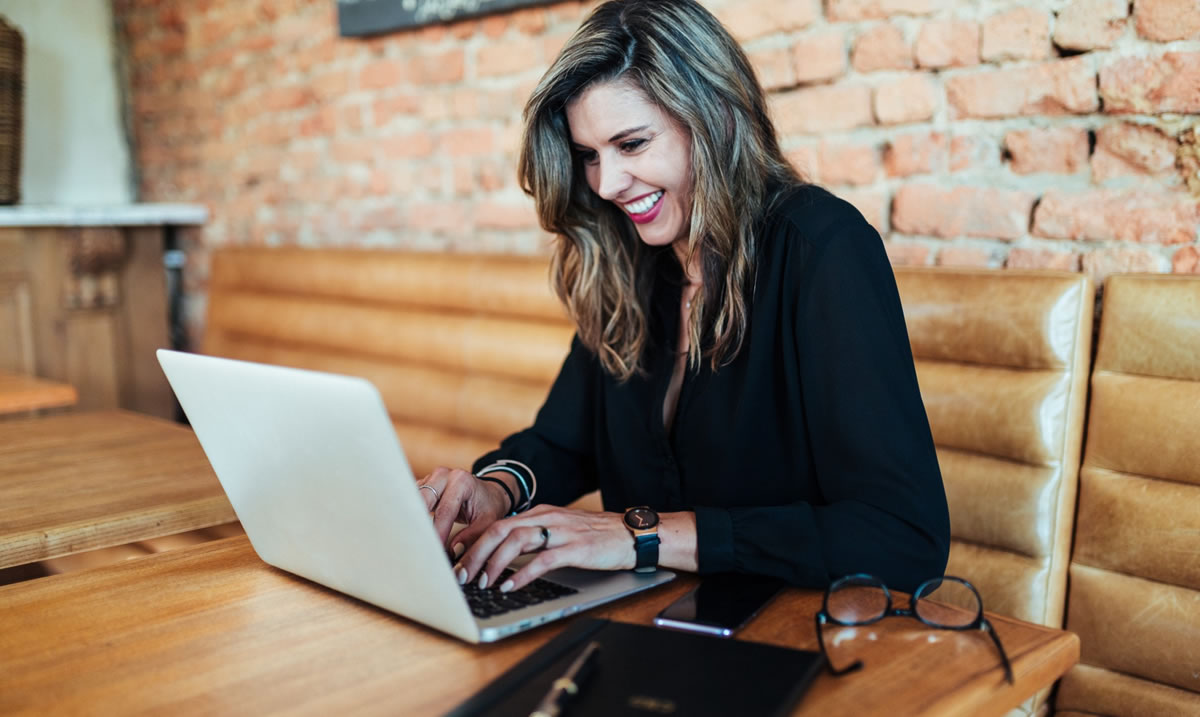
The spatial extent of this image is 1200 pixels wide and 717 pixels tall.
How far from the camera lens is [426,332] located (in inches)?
91.4

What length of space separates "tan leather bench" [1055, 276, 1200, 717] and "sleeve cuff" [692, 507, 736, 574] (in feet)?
2.10

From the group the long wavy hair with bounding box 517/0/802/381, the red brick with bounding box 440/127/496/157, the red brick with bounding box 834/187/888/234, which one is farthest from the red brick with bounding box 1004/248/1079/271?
the red brick with bounding box 440/127/496/157

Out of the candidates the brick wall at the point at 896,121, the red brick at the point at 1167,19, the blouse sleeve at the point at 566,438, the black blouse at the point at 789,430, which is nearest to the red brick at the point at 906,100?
the brick wall at the point at 896,121

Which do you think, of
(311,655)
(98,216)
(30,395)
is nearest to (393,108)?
(98,216)

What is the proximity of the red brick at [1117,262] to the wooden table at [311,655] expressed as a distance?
82 cm

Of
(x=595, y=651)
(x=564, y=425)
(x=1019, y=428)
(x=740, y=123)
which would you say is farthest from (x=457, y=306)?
(x=595, y=651)

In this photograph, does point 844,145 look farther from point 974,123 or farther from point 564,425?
point 564,425

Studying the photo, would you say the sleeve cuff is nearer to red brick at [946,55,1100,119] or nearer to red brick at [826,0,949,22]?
red brick at [946,55,1100,119]

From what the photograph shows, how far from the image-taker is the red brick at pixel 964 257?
1.64 m

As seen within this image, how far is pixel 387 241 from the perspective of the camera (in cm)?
284

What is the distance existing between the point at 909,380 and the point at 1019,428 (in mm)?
359

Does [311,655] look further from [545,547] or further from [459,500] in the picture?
[459,500]

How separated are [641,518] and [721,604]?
0.14 m

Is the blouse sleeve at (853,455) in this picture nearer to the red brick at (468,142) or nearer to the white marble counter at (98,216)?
the red brick at (468,142)
